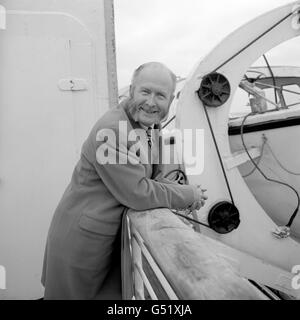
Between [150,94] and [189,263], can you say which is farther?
[150,94]

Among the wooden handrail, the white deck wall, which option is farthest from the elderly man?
the white deck wall

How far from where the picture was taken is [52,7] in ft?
5.49

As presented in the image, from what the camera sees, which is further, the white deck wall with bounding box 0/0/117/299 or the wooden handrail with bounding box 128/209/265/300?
the white deck wall with bounding box 0/0/117/299

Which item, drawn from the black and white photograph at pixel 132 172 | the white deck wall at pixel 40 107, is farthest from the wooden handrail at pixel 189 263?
the white deck wall at pixel 40 107

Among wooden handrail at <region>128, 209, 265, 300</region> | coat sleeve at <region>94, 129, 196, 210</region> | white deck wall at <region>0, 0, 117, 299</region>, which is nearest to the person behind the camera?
wooden handrail at <region>128, 209, 265, 300</region>

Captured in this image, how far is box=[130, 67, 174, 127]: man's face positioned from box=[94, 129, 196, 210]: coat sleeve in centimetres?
16

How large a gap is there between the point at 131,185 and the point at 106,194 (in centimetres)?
11

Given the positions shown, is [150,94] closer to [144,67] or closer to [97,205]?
[144,67]

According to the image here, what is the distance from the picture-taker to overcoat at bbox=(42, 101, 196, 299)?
93 cm

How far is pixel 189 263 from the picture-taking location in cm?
62

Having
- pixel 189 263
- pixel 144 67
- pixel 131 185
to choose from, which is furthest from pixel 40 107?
pixel 189 263

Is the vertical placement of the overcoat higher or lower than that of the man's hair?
lower

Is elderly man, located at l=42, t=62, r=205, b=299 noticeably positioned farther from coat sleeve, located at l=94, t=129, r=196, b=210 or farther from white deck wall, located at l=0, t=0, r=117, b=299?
white deck wall, located at l=0, t=0, r=117, b=299

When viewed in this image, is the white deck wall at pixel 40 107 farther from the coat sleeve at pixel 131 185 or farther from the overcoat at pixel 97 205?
the coat sleeve at pixel 131 185
